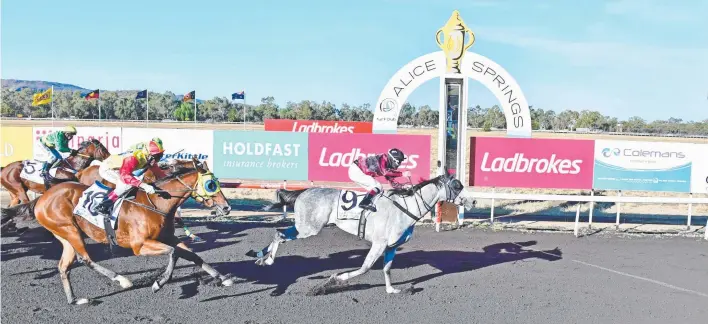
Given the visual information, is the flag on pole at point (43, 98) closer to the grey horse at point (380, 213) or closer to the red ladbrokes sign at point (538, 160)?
the grey horse at point (380, 213)

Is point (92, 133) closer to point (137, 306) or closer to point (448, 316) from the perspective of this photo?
point (137, 306)

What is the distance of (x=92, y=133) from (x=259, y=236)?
640 cm

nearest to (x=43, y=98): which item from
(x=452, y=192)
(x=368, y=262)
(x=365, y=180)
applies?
(x=365, y=180)

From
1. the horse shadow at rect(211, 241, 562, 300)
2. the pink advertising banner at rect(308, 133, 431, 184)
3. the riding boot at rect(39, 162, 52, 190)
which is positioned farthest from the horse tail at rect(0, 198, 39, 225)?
the pink advertising banner at rect(308, 133, 431, 184)

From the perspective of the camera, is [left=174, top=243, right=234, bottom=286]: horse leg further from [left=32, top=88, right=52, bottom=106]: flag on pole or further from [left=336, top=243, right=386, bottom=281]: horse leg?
[left=32, top=88, right=52, bottom=106]: flag on pole

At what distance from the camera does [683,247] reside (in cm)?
1192

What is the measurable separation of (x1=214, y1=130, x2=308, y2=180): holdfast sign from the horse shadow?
4.22 meters

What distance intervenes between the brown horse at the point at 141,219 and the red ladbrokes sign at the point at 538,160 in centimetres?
781

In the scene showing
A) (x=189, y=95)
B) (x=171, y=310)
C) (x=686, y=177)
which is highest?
(x=189, y=95)

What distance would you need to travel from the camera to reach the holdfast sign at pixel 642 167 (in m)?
13.7

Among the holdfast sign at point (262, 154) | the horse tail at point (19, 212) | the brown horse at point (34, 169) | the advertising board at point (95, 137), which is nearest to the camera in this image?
the horse tail at point (19, 212)

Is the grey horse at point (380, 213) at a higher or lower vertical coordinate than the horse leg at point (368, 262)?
higher

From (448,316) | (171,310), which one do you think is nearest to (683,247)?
(448,316)

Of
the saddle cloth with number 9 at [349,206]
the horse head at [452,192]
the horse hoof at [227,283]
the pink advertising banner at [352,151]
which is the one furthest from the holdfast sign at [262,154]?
the horse hoof at [227,283]
